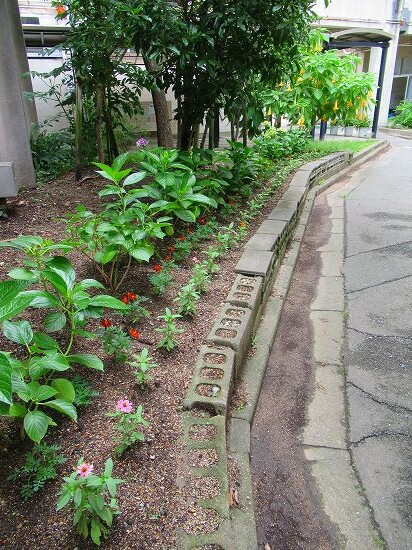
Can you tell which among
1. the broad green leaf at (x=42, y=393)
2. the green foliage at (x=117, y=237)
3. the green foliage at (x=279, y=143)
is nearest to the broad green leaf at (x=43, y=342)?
the broad green leaf at (x=42, y=393)

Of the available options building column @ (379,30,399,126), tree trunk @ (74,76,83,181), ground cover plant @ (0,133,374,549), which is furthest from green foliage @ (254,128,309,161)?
building column @ (379,30,399,126)

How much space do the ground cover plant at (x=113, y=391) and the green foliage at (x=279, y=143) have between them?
556 centimetres

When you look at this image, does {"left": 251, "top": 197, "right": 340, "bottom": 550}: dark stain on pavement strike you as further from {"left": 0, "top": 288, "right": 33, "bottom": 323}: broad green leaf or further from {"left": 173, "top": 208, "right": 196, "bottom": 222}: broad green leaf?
{"left": 0, "top": 288, "right": 33, "bottom": 323}: broad green leaf

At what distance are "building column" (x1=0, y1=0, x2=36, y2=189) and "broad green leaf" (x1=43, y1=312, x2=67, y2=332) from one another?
3525 millimetres

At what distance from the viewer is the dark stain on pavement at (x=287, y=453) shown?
1.87 m

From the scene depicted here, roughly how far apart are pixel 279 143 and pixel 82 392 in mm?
7901

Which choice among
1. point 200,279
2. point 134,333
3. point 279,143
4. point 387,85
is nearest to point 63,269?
point 134,333

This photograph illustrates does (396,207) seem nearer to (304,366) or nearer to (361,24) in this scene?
(304,366)

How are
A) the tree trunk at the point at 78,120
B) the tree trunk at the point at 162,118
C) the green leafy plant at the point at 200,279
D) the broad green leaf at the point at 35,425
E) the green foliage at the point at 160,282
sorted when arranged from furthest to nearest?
the tree trunk at the point at 162,118 → the tree trunk at the point at 78,120 → the green leafy plant at the point at 200,279 → the green foliage at the point at 160,282 → the broad green leaf at the point at 35,425

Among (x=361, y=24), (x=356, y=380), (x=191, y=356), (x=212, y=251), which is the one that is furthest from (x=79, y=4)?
(x=361, y=24)

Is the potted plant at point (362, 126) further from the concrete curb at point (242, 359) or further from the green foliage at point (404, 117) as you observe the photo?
the concrete curb at point (242, 359)

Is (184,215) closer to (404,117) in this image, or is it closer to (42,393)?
(42,393)

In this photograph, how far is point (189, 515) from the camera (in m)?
1.58

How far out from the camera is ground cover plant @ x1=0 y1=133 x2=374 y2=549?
147 cm
